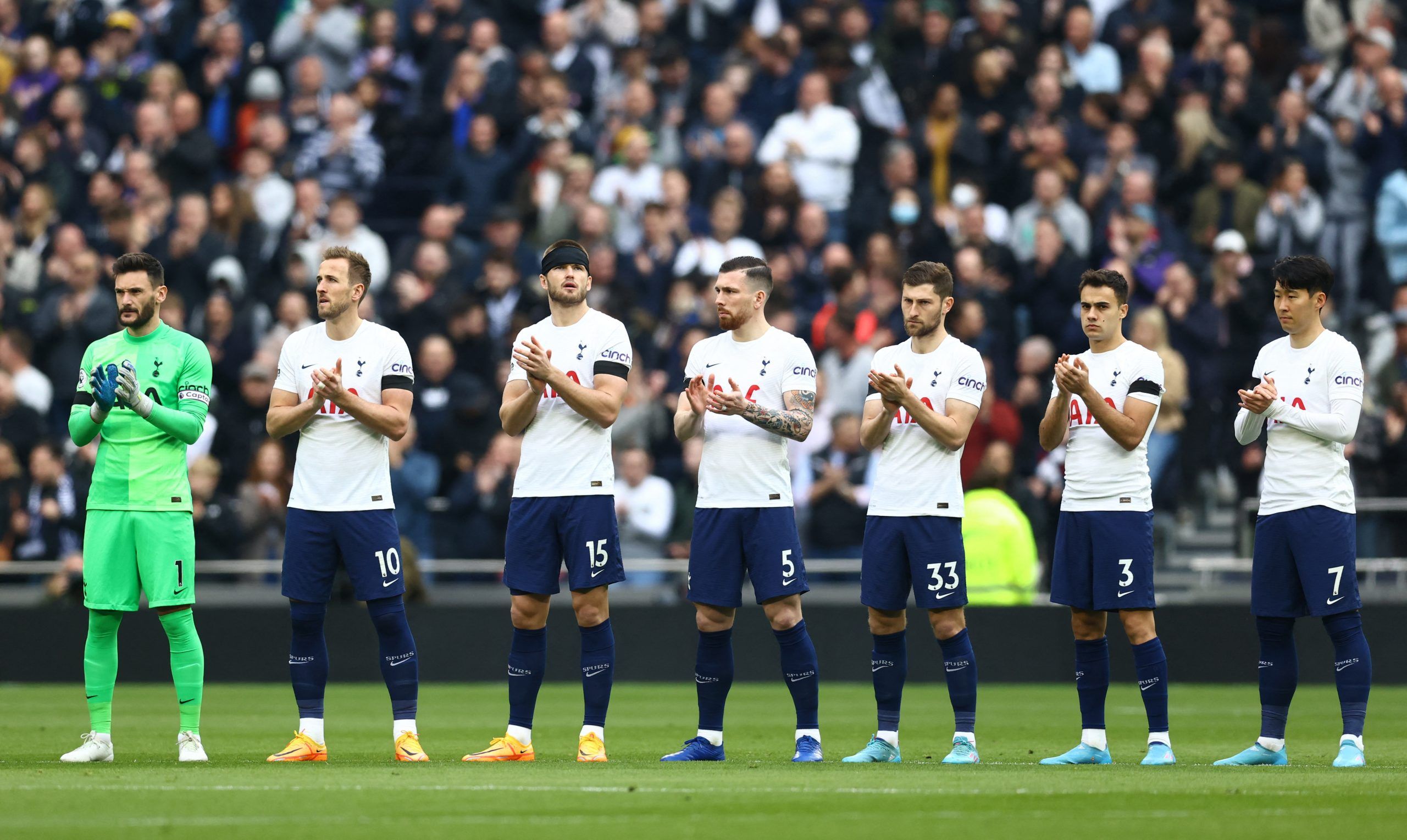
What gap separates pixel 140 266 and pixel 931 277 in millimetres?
4551

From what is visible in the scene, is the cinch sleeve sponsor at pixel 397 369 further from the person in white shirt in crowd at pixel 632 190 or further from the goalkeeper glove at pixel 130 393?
the person in white shirt in crowd at pixel 632 190

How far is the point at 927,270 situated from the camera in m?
11.0

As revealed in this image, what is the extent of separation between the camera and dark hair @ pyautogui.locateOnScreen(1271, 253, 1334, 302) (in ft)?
35.5

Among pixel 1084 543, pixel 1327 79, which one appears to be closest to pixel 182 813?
pixel 1084 543

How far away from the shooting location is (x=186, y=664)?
10.6 meters

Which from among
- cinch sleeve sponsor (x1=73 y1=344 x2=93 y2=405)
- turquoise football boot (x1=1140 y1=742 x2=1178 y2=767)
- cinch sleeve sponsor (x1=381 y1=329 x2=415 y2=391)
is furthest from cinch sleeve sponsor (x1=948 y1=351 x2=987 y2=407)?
cinch sleeve sponsor (x1=73 y1=344 x2=93 y2=405)

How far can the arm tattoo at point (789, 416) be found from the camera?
34.7ft

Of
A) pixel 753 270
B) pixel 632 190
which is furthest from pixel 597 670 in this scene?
pixel 632 190

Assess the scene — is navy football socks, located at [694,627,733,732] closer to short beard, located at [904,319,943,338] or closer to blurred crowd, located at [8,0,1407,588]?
short beard, located at [904,319,943,338]

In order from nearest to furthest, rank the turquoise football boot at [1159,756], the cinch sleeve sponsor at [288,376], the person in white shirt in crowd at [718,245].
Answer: the turquoise football boot at [1159,756]
the cinch sleeve sponsor at [288,376]
the person in white shirt in crowd at [718,245]

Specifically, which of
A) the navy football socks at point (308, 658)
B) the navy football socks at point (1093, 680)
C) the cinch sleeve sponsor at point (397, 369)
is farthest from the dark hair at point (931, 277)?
the navy football socks at point (308, 658)

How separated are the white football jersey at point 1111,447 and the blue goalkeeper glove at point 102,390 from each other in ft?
17.7

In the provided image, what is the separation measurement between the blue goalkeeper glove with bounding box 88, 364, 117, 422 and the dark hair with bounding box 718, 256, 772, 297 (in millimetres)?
3460

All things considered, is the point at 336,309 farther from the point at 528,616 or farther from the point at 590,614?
the point at 590,614
